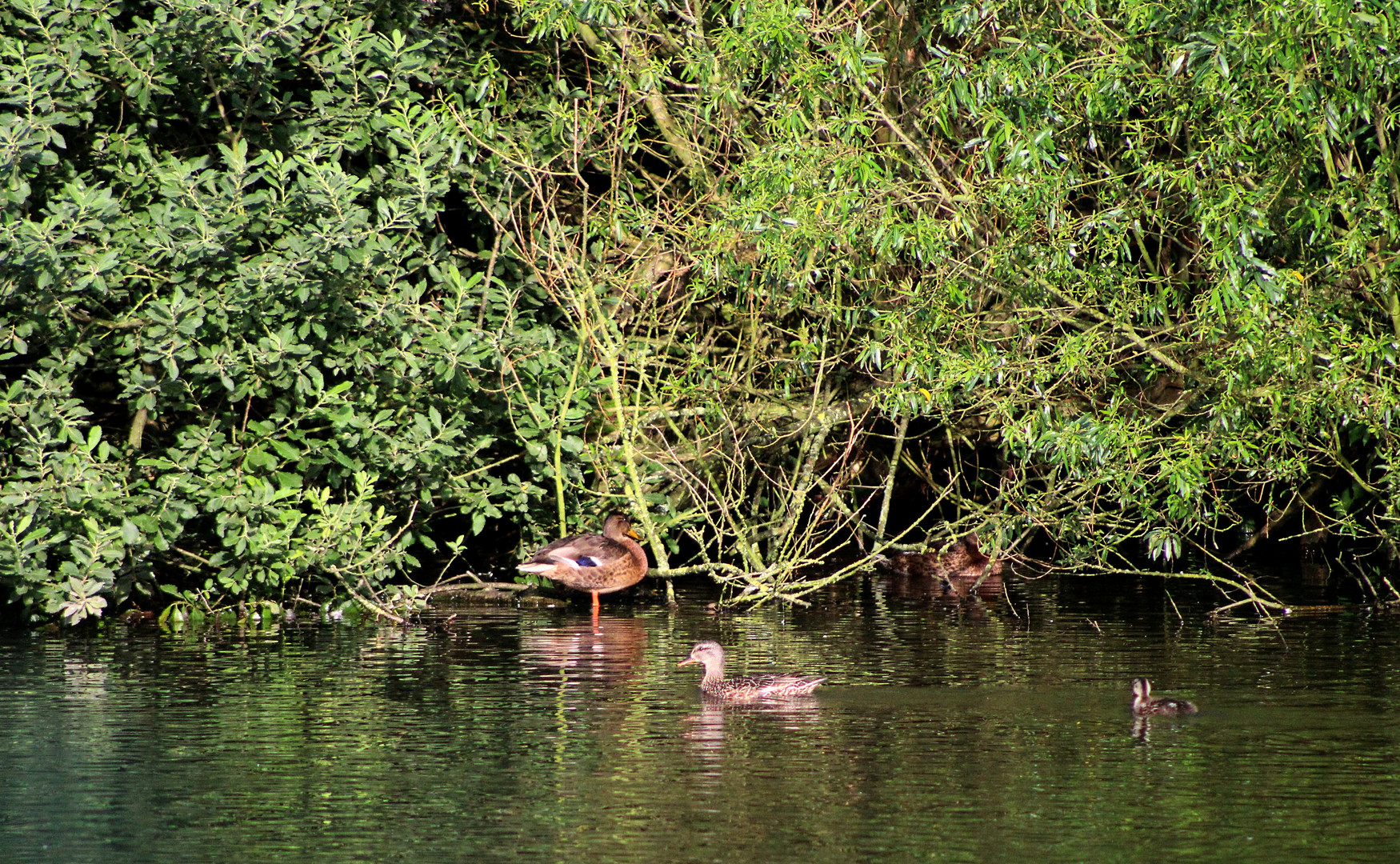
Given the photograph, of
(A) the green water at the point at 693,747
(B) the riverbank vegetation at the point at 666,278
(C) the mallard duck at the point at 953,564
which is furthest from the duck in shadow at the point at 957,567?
(A) the green water at the point at 693,747

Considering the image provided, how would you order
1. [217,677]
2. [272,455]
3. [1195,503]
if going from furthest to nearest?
[272,455] < [1195,503] < [217,677]

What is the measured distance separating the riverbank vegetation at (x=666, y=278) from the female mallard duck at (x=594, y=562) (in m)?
0.37

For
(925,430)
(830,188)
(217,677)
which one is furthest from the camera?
(925,430)

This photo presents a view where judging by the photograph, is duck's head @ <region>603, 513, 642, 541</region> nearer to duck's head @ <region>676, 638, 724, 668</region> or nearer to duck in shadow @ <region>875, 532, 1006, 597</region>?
duck in shadow @ <region>875, 532, 1006, 597</region>

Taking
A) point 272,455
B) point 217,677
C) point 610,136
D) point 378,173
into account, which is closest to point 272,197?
point 378,173

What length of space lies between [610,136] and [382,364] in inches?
115

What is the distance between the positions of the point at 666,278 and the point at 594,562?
2839 mm

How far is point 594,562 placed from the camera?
15.8m

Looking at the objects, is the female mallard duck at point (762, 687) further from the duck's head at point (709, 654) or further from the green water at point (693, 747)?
the duck's head at point (709, 654)

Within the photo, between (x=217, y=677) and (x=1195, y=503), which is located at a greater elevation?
(x=1195, y=503)

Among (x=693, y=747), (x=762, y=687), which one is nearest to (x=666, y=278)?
(x=762, y=687)

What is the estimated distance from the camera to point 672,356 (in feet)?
55.1

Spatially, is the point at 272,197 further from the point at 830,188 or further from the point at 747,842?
the point at 747,842

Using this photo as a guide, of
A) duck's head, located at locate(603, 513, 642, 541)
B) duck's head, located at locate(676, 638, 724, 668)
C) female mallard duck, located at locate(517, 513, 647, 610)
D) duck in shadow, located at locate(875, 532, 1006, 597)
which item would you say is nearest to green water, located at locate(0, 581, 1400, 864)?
duck's head, located at locate(676, 638, 724, 668)
